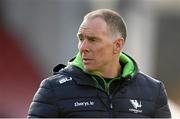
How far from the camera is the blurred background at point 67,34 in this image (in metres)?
13.7

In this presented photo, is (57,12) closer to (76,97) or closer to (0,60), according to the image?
(0,60)

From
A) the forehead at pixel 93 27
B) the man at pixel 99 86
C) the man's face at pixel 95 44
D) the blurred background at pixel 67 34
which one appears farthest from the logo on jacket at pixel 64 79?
the blurred background at pixel 67 34

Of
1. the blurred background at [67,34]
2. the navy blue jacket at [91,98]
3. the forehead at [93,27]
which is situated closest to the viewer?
the navy blue jacket at [91,98]

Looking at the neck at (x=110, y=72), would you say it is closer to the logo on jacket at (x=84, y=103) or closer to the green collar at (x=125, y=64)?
the green collar at (x=125, y=64)

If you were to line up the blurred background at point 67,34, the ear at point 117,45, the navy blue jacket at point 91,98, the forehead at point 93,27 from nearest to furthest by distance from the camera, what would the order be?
the navy blue jacket at point 91,98 → the forehead at point 93,27 → the ear at point 117,45 → the blurred background at point 67,34

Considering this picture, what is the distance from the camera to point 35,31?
14664 millimetres

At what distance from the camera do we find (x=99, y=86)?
16.7ft

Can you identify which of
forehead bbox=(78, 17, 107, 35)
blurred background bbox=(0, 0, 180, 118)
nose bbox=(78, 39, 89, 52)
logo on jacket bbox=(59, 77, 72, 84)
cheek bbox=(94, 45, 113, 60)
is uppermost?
forehead bbox=(78, 17, 107, 35)

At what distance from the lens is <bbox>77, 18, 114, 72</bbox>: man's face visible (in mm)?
5090

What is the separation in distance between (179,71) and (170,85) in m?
0.77

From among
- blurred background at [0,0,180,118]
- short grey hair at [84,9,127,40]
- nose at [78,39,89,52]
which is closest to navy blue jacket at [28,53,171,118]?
nose at [78,39,89,52]

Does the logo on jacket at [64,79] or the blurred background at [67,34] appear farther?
the blurred background at [67,34]

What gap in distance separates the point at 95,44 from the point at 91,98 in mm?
288

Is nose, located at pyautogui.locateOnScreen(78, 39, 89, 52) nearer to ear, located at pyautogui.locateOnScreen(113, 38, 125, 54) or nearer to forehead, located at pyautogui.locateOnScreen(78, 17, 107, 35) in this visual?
forehead, located at pyautogui.locateOnScreen(78, 17, 107, 35)
